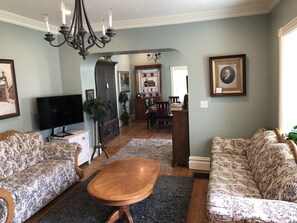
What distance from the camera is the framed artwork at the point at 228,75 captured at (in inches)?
144

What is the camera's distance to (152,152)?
199 inches

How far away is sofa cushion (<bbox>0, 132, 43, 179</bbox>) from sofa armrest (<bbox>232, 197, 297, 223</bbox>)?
2.78 m

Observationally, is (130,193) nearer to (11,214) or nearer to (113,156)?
(11,214)

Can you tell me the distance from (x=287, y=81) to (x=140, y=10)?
2.29 m

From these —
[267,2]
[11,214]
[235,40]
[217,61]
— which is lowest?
[11,214]

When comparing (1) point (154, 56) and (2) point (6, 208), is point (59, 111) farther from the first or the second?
(1) point (154, 56)

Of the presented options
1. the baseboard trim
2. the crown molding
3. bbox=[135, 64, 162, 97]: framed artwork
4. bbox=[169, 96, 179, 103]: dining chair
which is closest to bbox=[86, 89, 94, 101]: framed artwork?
the crown molding

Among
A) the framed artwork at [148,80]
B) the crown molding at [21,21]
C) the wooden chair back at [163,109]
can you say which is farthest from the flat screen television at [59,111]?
the framed artwork at [148,80]

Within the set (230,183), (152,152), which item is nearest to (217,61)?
(230,183)

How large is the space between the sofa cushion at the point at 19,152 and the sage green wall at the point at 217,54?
2206 millimetres

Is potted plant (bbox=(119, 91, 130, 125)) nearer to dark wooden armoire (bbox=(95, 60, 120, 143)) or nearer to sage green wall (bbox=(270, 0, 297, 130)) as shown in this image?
dark wooden armoire (bbox=(95, 60, 120, 143))

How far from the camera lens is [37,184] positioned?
278 centimetres

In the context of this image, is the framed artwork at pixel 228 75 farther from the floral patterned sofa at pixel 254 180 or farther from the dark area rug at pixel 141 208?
the dark area rug at pixel 141 208

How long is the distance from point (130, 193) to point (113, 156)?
273 centimetres
